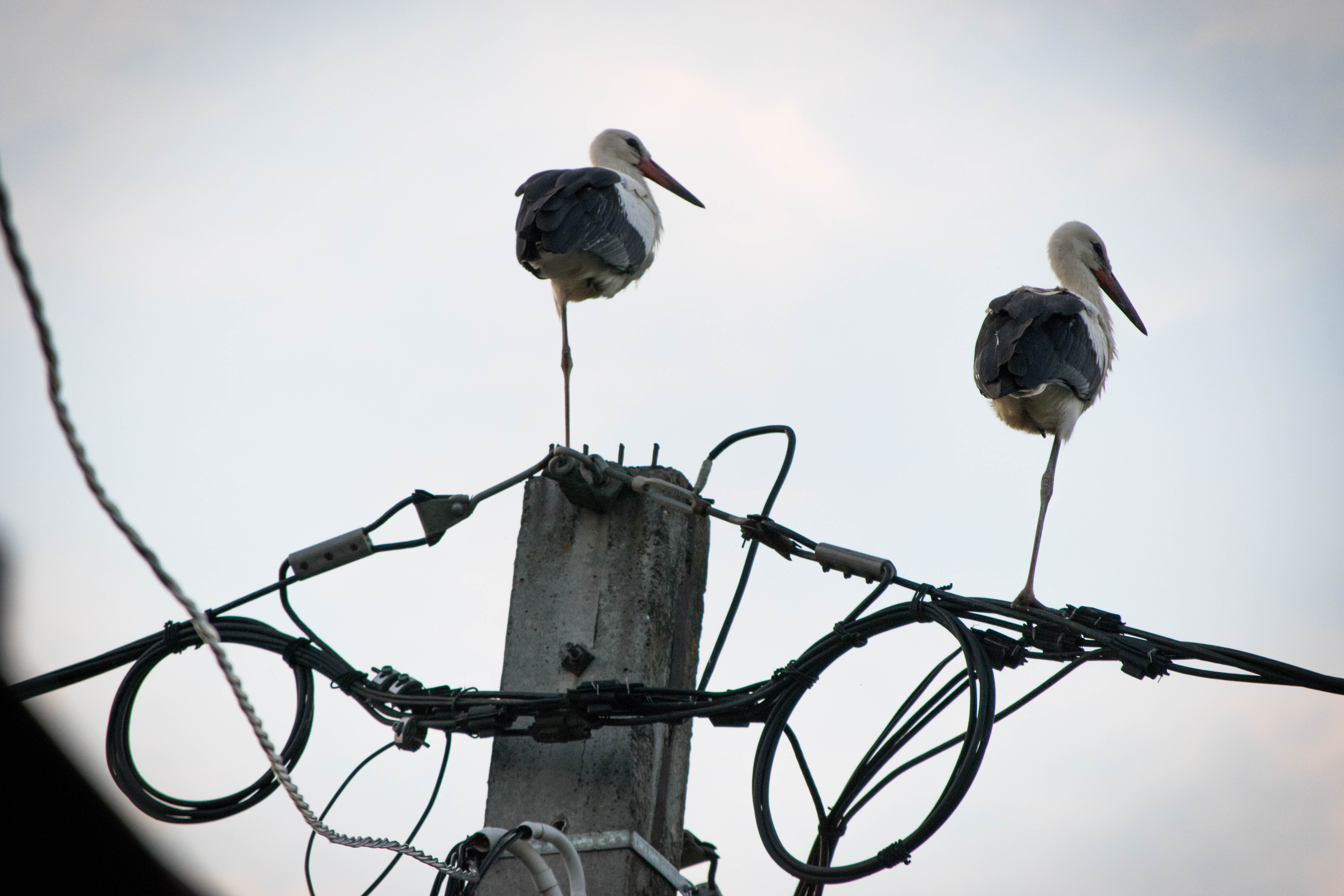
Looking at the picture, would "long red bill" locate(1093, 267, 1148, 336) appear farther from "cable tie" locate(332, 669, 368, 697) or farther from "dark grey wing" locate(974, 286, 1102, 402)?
"cable tie" locate(332, 669, 368, 697)

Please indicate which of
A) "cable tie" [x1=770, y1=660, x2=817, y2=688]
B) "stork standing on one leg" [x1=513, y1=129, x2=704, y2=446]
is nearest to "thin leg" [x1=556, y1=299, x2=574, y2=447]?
"stork standing on one leg" [x1=513, y1=129, x2=704, y2=446]

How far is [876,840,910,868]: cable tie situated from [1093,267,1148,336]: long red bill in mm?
6191

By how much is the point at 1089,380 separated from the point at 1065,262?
196 centimetres

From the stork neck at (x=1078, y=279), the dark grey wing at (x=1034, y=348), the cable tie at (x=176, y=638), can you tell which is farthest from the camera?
the stork neck at (x=1078, y=279)

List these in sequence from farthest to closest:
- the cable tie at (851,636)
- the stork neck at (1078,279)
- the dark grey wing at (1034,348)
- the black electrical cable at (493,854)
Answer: the stork neck at (1078,279), the dark grey wing at (1034,348), the cable tie at (851,636), the black electrical cable at (493,854)

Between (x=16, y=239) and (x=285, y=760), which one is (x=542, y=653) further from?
(x=16, y=239)

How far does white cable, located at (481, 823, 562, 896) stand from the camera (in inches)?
136

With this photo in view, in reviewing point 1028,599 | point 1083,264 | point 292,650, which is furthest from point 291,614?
point 1083,264

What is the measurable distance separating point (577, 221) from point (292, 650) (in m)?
3.98

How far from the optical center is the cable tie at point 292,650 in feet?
14.1

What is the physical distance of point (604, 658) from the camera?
165 inches

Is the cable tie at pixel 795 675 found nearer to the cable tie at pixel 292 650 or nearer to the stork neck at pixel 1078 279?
the cable tie at pixel 292 650

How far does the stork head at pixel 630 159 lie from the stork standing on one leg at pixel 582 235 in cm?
135

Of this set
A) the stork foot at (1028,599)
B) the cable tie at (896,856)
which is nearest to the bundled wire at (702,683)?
the cable tie at (896,856)
